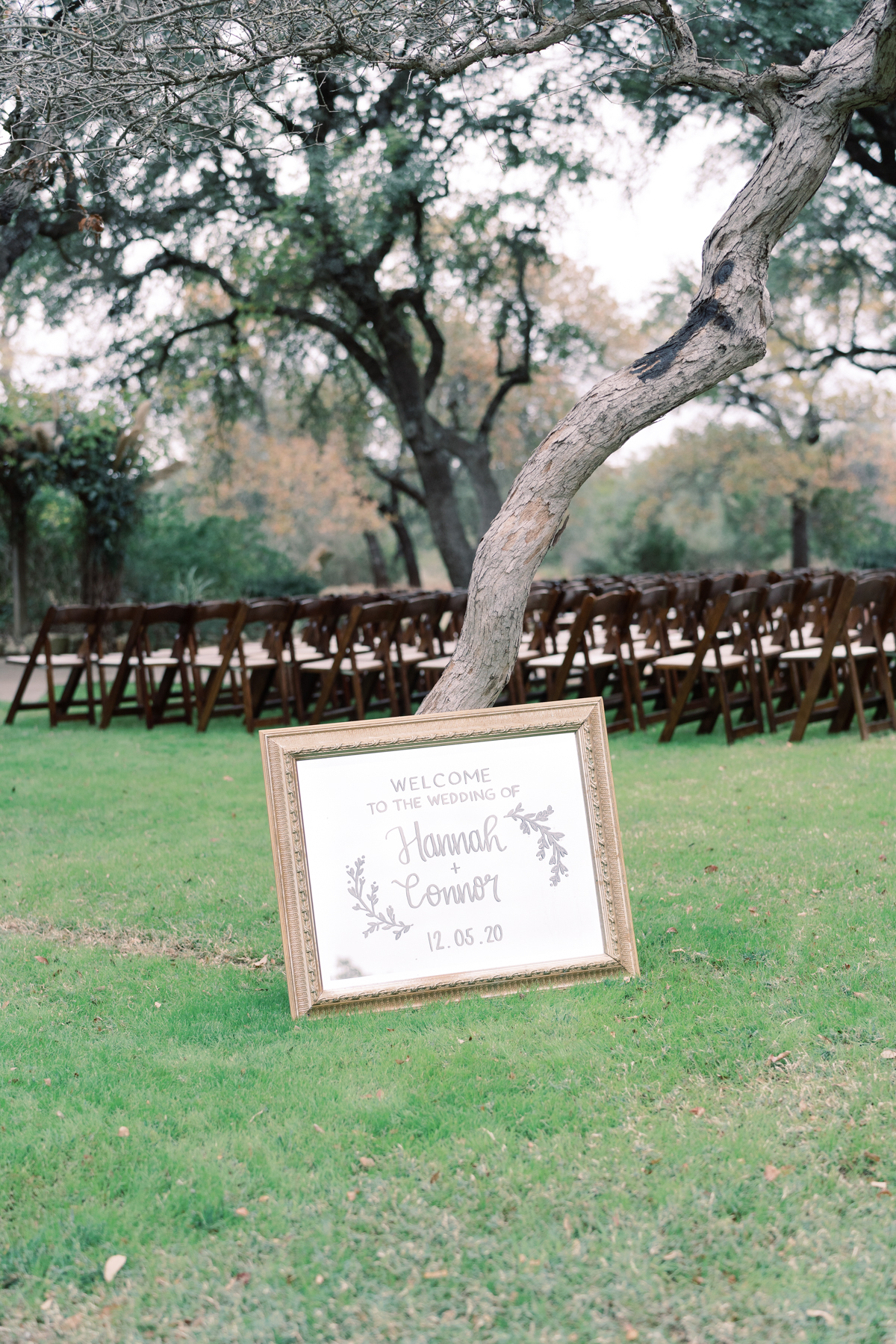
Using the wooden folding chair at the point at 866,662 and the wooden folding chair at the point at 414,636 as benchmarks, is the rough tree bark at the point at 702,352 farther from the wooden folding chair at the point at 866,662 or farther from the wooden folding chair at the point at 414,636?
the wooden folding chair at the point at 414,636

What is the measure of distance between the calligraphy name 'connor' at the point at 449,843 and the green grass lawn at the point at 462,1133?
45 centimetres

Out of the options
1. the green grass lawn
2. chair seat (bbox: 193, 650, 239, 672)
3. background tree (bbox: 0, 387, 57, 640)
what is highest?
background tree (bbox: 0, 387, 57, 640)

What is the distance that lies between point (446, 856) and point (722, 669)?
4625mm

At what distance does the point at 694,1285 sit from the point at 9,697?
1086 cm

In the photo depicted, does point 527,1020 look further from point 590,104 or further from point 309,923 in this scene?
point 590,104

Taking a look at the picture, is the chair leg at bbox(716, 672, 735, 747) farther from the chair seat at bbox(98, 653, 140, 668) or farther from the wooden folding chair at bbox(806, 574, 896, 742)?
the chair seat at bbox(98, 653, 140, 668)

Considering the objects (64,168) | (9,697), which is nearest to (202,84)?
(64,168)

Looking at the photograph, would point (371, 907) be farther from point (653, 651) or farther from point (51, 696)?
point (51, 696)

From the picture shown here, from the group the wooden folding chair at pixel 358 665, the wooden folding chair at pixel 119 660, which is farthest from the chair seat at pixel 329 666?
the wooden folding chair at pixel 119 660

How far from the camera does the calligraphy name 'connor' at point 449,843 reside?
10.9 ft

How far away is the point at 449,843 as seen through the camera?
3.35 meters

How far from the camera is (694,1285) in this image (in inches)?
81.5

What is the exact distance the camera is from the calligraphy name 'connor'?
3.33 meters

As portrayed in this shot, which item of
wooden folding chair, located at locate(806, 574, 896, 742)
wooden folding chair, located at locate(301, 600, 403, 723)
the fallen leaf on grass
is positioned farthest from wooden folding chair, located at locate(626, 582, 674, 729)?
the fallen leaf on grass
